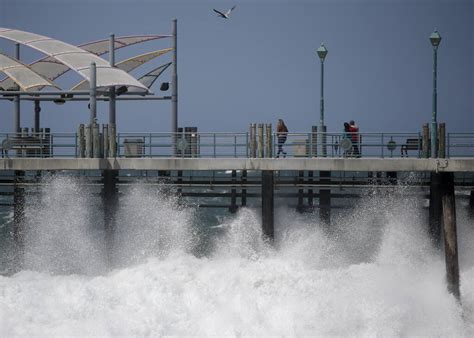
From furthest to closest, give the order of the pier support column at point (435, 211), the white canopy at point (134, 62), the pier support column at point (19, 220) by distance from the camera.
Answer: the white canopy at point (134, 62)
the pier support column at point (19, 220)
the pier support column at point (435, 211)

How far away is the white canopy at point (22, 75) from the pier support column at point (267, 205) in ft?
31.5

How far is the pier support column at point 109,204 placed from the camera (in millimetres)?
27859

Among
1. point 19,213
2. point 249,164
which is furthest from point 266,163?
point 19,213

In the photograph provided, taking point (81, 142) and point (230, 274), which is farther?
point (81, 142)

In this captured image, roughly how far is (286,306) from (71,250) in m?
7.64

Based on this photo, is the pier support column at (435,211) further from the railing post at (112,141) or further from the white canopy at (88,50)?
the white canopy at (88,50)

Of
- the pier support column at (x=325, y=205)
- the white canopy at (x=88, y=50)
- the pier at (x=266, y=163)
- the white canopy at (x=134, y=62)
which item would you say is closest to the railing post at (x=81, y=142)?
the pier at (x=266, y=163)

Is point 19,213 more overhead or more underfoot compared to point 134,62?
more underfoot

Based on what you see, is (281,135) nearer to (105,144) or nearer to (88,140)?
(105,144)

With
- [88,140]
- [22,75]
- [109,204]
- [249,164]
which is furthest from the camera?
[22,75]

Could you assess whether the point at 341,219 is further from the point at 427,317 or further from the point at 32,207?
the point at 32,207

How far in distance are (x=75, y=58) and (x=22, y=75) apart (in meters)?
2.02

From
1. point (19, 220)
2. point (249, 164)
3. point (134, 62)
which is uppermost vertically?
point (134, 62)

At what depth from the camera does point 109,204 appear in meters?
28.1
